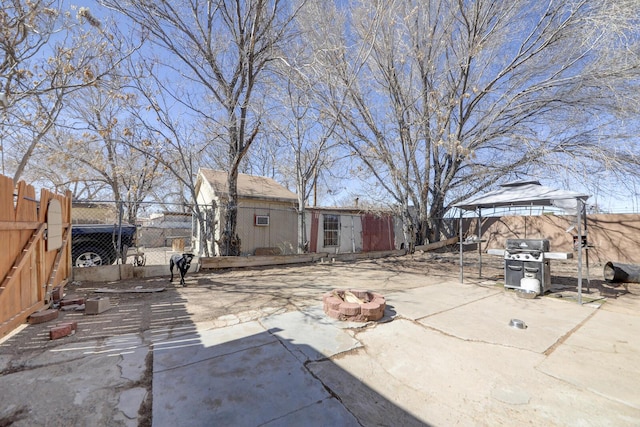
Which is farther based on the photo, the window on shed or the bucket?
the window on shed

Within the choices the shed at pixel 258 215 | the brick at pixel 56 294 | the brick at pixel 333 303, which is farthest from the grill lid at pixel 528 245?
the brick at pixel 56 294

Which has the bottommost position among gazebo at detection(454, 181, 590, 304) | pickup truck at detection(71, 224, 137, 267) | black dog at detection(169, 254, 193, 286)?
black dog at detection(169, 254, 193, 286)

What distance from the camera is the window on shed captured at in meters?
13.0

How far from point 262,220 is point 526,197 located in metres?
9.02

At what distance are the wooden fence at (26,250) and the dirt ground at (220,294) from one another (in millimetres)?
361

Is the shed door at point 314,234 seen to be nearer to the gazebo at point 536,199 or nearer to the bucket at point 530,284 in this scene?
the gazebo at point 536,199

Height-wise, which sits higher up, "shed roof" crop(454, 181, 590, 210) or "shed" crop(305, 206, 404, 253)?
"shed roof" crop(454, 181, 590, 210)

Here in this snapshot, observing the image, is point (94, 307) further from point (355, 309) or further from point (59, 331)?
point (355, 309)

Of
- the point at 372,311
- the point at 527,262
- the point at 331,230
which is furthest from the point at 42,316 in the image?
the point at 331,230

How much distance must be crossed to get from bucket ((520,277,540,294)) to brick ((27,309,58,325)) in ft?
25.1

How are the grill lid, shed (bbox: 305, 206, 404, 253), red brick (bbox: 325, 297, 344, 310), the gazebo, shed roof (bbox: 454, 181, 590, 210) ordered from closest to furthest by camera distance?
red brick (bbox: 325, 297, 344, 310) < the gazebo < shed roof (bbox: 454, 181, 590, 210) < the grill lid < shed (bbox: 305, 206, 404, 253)

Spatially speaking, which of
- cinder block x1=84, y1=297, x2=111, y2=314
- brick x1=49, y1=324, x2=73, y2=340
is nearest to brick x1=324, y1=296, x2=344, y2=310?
brick x1=49, y1=324, x2=73, y2=340

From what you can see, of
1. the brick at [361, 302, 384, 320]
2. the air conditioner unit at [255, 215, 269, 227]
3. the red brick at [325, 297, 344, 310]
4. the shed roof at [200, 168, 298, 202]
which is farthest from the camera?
the air conditioner unit at [255, 215, 269, 227]

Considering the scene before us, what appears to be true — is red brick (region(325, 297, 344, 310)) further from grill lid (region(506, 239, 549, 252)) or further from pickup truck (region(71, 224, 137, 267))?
pickup truck (region(71, 224, 137, 267))
